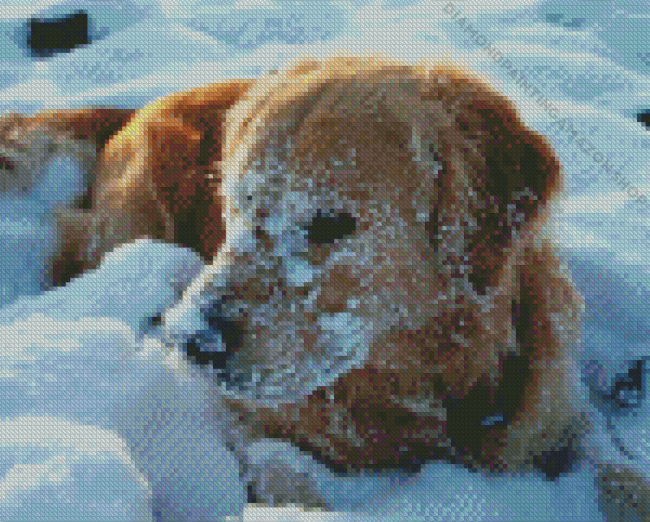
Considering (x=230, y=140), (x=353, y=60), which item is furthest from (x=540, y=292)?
(x=230, y=140)

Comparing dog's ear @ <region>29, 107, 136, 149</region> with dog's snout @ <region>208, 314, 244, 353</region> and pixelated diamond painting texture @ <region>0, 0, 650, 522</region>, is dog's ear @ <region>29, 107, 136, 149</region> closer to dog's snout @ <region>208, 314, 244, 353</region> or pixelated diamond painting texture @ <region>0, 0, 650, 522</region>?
pixelated diamond painting texture @ <region>0, 0, 650, 522</region>

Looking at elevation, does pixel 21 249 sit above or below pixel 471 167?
below

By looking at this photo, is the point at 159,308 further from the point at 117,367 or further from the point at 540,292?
the point at 540,292

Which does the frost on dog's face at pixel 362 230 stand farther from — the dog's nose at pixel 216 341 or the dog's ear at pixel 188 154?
the dog's ear at pixel 188 154

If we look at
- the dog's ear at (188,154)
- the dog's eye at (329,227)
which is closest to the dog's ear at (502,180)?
the dog's eye at (329,227)

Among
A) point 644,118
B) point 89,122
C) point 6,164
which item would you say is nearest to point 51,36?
point 89,122

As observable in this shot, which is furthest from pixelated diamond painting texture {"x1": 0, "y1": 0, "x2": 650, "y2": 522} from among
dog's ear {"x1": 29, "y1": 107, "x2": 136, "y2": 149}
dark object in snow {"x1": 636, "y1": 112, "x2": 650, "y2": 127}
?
dark object in snow {"x1": 636, "y1": 112, "x2": 650, "y2": 127}
